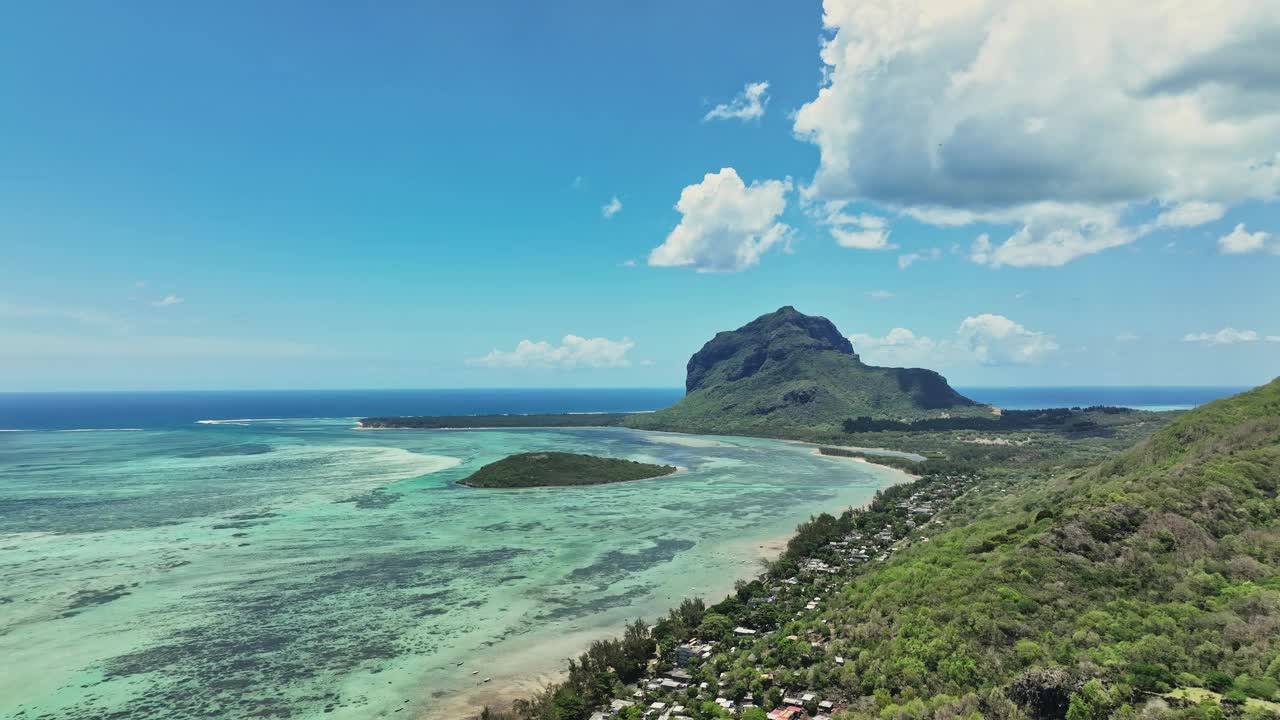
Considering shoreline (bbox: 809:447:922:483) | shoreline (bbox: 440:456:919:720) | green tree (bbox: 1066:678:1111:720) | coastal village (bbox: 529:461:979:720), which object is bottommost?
shoreline (bbox: 809:447:922:483)

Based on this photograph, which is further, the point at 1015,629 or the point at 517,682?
the point at 517,682

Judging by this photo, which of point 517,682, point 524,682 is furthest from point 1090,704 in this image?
point 517,682

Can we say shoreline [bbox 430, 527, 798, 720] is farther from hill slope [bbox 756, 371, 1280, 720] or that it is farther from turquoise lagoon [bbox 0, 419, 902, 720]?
hill slope [bbox 756, 371, 1280, 720]

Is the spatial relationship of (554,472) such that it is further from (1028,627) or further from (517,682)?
(1028,627)

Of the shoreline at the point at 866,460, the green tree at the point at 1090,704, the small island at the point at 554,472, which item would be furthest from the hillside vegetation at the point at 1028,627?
the shoreline at the point at 866,460

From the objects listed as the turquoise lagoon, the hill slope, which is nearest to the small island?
the turquoise lagoon

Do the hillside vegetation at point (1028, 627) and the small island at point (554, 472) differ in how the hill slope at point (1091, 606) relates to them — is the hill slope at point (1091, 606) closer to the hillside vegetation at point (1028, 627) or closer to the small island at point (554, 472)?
the hillside vegetation at point (1028, 627)
